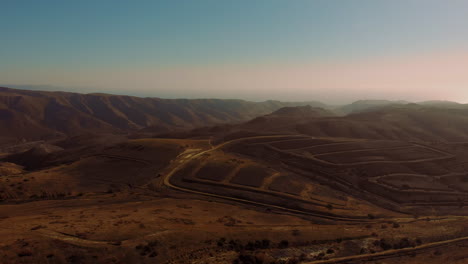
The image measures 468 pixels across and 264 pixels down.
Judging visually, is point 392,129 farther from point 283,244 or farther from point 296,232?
point 283,244

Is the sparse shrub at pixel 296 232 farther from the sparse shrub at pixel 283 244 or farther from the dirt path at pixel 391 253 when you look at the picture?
the dirt path at pixel 391 253

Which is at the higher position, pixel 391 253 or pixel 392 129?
pixel 392 129

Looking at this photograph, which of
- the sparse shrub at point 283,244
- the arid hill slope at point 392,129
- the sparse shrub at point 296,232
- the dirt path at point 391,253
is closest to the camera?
the dirt path at point 391,253

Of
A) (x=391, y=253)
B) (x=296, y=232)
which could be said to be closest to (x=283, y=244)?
(x=296, y=232)

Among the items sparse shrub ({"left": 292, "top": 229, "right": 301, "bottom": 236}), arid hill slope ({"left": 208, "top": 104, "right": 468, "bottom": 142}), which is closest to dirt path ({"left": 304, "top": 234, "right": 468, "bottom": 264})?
sparse shrub ({"left": 292, "top": 229, "right": 301, "bottom": 236})

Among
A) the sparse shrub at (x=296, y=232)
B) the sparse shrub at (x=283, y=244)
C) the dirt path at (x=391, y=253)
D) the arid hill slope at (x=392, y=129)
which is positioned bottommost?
the dirt path at (x=391, y=253)

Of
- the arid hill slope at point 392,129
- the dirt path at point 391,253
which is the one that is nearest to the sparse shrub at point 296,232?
the dirt path at point 391,253

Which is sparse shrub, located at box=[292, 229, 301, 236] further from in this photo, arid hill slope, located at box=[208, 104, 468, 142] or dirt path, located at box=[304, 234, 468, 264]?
arid hill slope, located at box=[208, 104, 468, 142]

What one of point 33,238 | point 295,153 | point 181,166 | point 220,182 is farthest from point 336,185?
point 33,238

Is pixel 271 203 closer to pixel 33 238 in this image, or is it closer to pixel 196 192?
pixel 196 192

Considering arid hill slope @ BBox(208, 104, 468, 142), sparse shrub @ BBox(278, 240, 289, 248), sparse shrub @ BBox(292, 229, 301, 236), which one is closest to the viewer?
sparse shrub @ BBox(278, 240, 289, 248)

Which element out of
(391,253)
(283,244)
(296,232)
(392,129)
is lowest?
(391,253)
